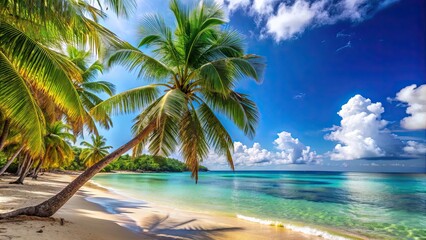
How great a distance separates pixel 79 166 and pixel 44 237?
6177 centimetres

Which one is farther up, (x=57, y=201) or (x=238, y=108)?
(x=238, y=108)

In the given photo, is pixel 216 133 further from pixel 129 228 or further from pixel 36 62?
pixel 36 62

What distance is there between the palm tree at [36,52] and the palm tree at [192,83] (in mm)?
2038

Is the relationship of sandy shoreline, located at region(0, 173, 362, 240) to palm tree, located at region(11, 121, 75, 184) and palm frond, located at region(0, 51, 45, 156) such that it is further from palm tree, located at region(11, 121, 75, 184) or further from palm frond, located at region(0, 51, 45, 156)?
palm tree, located at region(11, 121, 75, 184)

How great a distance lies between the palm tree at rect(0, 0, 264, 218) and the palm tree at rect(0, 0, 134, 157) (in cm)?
204

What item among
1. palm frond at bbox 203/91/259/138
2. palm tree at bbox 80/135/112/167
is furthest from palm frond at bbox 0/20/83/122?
palm tree at bbox 80/135/112/167

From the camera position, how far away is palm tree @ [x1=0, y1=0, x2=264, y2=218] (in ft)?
22.5

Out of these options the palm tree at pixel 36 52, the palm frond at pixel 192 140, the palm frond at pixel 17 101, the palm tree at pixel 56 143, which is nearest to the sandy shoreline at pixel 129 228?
the palm tree at pixel 36 52

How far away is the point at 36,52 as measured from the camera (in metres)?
4.11

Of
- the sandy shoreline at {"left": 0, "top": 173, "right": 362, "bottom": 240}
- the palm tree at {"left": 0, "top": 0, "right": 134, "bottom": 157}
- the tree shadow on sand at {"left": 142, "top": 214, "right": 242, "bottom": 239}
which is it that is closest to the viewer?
the palm tree at {"left": 0, "top": 0, "right": 134, "bottom": 157}

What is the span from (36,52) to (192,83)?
3.78 m

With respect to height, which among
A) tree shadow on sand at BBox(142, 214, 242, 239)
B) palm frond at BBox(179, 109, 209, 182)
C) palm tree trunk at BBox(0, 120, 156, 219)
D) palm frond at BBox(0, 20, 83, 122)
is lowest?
tree shadow on sand at BBox(142, 214, 242, 239)

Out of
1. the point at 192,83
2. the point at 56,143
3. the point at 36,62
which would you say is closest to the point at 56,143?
the point at 56,143

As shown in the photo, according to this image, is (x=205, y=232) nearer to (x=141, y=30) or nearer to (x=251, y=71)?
(x=251, y=71)
